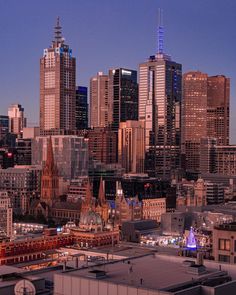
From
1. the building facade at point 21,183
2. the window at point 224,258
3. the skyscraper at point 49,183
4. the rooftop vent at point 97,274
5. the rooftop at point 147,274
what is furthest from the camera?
the building facade at point 21,183

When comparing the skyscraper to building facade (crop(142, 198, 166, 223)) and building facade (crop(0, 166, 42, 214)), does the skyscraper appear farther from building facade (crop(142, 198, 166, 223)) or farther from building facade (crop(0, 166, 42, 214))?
building facade (crop(142, 198, 166, 223))

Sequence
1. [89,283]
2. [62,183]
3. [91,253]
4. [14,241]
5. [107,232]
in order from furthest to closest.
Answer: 1. [62,183]
2. [107,232]
3. [14,241]
4. [91,253]
5. [89,283]

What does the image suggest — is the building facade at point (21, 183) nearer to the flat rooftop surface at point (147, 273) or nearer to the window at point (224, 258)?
the window at point (224, 258)

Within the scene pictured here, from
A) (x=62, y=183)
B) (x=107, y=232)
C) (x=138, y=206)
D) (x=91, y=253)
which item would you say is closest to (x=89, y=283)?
(x=91, y=253)

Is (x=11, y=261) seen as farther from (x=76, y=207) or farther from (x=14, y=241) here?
(x=76, y=207)

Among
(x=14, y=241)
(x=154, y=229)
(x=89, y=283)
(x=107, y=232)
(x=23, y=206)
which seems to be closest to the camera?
(x=89, y=283)

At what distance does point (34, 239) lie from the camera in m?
101

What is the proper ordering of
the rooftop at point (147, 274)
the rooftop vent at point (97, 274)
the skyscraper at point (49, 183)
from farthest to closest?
the skyscraper at point (49, 183) < the rooftop vent at point (97, 274) < the rooftop at point (147, 274)

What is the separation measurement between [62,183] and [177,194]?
110 ft

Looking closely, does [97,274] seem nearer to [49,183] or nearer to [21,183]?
[49,183]

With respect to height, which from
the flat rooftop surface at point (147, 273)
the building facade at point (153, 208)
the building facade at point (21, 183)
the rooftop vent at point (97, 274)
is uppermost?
the rooftop vent at point (97, 274)

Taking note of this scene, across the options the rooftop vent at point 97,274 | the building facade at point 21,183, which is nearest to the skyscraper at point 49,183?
the building facade at point 21,183

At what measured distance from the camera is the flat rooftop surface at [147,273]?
31828 mm

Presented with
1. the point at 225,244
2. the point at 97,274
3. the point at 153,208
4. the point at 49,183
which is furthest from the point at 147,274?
the point at 49,183
